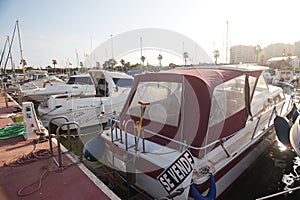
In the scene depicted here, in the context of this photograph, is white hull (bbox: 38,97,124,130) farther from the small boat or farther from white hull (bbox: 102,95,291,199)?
the small boat

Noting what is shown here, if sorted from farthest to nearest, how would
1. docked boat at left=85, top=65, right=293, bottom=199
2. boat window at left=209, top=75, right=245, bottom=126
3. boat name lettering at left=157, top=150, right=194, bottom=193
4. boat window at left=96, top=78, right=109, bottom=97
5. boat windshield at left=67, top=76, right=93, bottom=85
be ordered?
boat windshield at left=67, top=76, right=93, bottom=85
boat window at left=96, top=78, right=109, bottom=97
boat window at left=209, top=75, right=245, bottom=126
docked boat at left=85, top=65, right=293, bottom=199
boat name lettering at left=157, top=150, right=194, bottom=193

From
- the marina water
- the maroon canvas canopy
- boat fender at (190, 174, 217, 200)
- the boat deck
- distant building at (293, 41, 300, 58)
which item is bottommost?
the marina water

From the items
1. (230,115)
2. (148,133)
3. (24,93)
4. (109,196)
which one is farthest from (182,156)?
(24,93)

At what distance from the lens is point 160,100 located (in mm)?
3369

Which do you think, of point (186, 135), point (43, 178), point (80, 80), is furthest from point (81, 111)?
point (186, 135)

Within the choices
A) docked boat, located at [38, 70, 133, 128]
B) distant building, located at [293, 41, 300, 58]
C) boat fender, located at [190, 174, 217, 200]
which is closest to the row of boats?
boat fender, located at [190, 174, 217, 200]

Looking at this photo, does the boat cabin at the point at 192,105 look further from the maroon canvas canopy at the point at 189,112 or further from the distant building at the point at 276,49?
the distant building at the point at 276,49

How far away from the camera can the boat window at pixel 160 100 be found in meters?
3.05

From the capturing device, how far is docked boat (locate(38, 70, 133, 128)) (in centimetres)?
751

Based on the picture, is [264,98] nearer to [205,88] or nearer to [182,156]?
[205,88]

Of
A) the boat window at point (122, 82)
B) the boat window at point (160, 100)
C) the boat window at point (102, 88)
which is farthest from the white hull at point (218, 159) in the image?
the boat window at point (122, 82)

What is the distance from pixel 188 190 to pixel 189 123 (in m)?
0.89

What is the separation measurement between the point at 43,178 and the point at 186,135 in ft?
8.04

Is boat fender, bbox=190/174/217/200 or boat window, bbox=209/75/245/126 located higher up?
boat window, bbox=209/75/245/126
